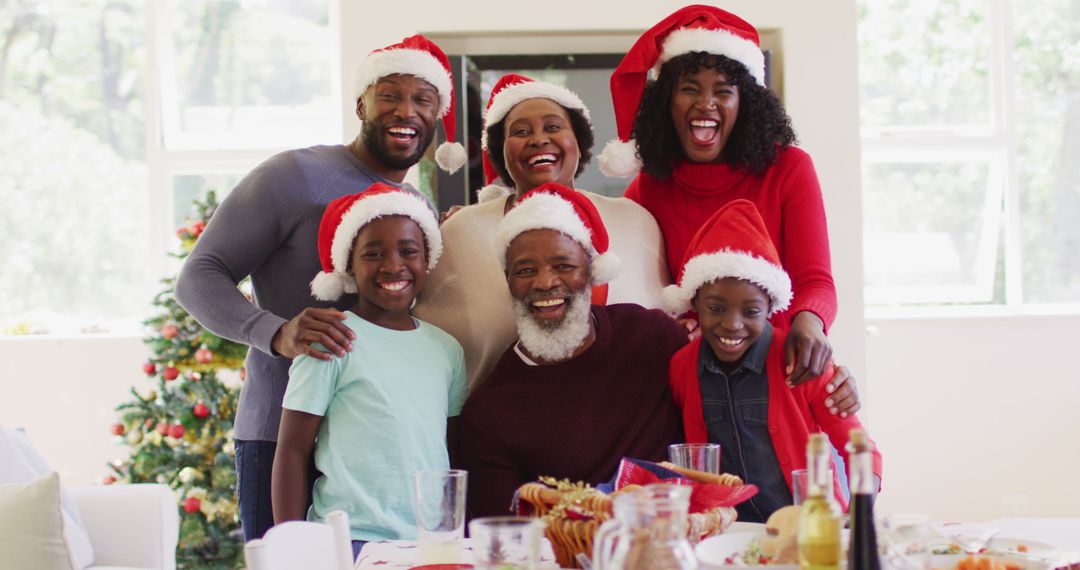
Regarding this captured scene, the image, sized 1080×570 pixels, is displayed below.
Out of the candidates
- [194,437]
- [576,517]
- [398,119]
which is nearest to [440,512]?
[576,517]

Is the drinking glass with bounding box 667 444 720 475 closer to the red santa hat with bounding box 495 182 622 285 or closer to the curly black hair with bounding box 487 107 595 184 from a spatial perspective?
the red santa hat with bounding box 495 182 622 285

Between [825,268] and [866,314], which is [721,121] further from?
[866,314]

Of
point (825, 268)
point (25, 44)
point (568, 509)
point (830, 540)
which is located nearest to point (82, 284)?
point (25, 44)

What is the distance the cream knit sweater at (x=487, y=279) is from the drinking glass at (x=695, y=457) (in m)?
0.84

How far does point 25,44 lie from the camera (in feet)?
16.9

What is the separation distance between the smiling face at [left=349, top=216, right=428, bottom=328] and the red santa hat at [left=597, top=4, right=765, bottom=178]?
0.67m

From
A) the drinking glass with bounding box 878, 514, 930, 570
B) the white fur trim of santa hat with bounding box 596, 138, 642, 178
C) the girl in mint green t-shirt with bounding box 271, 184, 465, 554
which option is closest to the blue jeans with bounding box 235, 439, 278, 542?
the girl in mint green t-shirt with bounding box 271, 184, 465, 554

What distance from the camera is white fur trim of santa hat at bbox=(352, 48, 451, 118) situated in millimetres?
2539

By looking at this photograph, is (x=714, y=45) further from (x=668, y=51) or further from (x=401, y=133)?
(x=401, y=133)

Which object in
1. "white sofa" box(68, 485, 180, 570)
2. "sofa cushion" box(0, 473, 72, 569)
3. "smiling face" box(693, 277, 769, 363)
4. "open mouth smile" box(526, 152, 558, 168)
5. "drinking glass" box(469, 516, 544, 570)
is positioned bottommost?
"white sofa" box(68, 485, 180, 570)

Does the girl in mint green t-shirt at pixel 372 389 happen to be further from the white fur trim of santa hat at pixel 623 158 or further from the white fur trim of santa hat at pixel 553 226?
the white fur trim of santa hat at pixel 623 158

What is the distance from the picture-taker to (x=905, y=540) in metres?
1.23

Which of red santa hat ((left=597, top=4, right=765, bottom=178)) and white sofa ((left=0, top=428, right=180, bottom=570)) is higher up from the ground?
red santa hat ((left=597, top=4, right=765, bottom=178))

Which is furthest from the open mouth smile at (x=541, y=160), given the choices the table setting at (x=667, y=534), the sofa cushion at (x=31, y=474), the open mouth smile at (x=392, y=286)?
the sofa cushion at (x=31, y=474)
